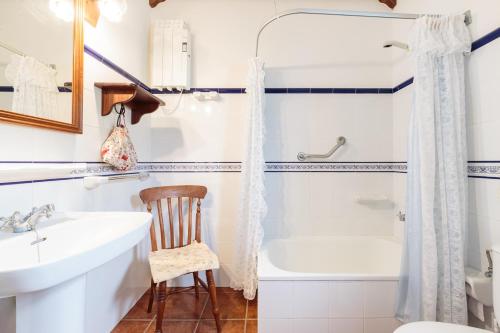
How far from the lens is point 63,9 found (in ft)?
3.86

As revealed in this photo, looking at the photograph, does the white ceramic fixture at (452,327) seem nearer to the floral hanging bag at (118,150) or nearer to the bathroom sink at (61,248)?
the bathroom sink at (61,248)

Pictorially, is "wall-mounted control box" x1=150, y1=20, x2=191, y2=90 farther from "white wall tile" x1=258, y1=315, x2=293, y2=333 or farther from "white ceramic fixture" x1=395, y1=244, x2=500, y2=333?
"white ceramic fixture" x1=395, y1=244, x2=500, y2=333

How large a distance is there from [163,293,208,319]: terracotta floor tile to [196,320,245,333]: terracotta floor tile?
96 mm

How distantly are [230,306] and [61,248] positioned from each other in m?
1.32

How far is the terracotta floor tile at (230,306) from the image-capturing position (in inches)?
67.0

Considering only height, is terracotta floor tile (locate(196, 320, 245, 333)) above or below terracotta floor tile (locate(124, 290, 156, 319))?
below

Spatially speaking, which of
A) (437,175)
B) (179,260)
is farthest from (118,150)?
(437,175)

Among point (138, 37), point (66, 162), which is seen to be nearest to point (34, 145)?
point (66, 162)

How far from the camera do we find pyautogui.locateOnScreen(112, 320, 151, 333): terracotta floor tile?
155cm

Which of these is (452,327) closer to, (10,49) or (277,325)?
(277,325)

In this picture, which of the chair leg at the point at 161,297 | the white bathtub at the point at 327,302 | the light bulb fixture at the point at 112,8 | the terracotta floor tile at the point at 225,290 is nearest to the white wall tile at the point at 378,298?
the white bathtub at the point at 327,302

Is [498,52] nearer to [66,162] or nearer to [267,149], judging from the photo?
[267,149]

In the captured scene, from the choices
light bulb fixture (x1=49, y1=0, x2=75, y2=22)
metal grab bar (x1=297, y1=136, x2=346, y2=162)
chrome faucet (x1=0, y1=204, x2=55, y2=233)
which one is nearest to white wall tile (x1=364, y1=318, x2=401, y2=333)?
metal grab bar (x1=297, y1=136, x2=346, y2=162)

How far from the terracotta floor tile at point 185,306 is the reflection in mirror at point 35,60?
4.71 ft
